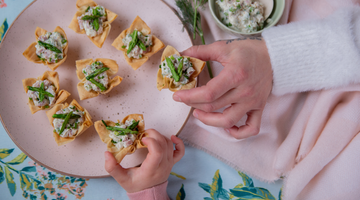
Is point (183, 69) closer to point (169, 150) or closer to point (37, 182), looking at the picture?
point (169, 150)

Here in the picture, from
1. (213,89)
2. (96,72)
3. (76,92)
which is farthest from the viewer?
(76,92)

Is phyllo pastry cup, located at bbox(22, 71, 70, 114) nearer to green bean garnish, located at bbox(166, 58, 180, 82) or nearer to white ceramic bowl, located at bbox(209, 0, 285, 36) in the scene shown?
green bean garnish, located at bbox(166, 58, 180, 82)

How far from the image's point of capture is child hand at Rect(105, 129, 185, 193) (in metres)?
1.63

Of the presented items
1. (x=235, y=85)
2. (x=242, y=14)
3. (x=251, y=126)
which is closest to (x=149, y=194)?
(x=251, y=126)

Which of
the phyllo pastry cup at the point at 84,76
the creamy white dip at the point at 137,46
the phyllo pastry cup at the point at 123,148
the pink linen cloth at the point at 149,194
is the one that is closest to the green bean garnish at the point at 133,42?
the creamy white dip at the point at 137,46

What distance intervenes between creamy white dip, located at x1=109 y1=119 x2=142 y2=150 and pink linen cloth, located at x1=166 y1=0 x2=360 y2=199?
469 millimetres

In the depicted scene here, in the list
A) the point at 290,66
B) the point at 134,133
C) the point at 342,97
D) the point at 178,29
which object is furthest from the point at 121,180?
the point at 342,97

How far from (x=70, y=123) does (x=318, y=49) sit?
187 cm

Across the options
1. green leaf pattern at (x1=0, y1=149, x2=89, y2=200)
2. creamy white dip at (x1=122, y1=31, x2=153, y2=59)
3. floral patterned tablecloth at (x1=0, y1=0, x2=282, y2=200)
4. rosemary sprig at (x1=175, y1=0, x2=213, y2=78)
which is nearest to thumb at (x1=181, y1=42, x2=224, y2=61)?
rosemary sprig at (x1=175, y1=0, x2=213, y2=78)

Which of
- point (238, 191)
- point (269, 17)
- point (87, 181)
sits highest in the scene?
point (269, 17)

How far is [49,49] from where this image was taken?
179 cm

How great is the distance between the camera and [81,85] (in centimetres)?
184

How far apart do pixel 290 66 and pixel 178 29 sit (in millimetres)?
871

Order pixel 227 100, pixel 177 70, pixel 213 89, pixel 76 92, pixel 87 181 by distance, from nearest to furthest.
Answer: pixel 213 89
pixel 227 100
pixel 177 70
pixel 76 92
pixel 87 181
